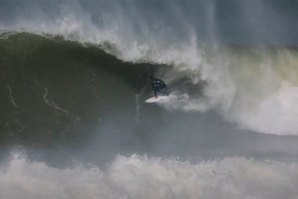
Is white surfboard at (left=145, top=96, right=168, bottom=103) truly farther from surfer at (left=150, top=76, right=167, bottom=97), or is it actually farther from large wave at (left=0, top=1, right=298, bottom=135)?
large wave at (left=0, top=1, right=298, bottom=135)

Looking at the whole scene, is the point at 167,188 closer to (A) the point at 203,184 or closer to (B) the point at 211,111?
(A) the point at 203,184

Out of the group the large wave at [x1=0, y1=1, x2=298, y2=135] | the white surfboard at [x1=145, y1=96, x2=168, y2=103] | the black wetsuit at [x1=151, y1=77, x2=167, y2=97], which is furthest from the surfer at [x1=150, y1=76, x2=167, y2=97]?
the large wave at [x1=0, y1=1, x2=298, y2=135]

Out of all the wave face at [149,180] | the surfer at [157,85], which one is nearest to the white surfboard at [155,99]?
the surfer at [157,85]

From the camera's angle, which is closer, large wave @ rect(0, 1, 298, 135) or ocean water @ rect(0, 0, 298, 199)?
ocean water @ rect(0, 0, 298, 199)

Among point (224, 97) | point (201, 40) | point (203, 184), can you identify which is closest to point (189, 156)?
point (203, 184)

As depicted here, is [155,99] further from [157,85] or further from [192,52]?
[192,52]

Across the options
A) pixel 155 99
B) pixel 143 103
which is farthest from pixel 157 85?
pixel 143 103
